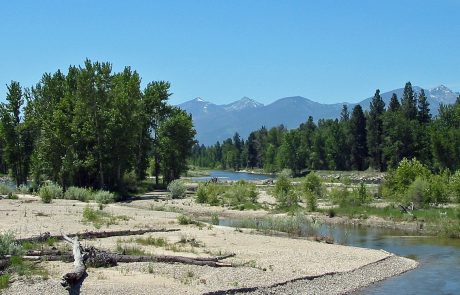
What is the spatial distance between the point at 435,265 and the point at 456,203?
2627cm

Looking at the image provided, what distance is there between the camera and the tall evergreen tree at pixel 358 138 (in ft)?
461

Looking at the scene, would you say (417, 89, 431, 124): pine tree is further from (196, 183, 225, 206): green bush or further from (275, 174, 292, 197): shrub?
(196, 183, 225, 206): green bush

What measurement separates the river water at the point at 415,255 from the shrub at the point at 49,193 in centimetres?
1871

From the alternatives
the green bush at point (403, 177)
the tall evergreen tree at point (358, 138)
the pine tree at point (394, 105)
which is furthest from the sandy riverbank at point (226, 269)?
the tall evergreen tree at point (358, 138)

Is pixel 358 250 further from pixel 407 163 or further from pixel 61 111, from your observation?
pixel 61 111

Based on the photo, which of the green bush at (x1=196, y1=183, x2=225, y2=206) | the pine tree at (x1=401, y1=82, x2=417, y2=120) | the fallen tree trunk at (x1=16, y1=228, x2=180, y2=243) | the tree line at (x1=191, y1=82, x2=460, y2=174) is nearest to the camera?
the fallen tree trunk at (x1=16, y1=228, x2=180, y2=243)

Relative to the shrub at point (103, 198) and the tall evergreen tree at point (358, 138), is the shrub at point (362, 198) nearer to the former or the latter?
the shrub at point (103, 198)

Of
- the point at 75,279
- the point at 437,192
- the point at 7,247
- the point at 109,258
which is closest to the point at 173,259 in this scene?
the point at 109,258

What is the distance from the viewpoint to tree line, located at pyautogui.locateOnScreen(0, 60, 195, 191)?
71.1m

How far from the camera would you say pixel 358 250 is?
33.3 m

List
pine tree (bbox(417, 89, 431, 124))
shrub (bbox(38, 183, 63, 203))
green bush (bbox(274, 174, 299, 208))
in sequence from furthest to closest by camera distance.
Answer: pine tree (bbox(417, 89, 431, 124))
green bush (bbox(274, 174, 299, 208))
shrub (bbox(38, 183, 63, 203))

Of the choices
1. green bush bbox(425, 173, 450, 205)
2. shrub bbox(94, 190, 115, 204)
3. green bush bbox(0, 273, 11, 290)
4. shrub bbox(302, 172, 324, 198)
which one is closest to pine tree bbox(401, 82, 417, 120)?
shrub bbox(302, 172, 324, 198)

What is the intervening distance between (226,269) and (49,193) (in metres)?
37.7

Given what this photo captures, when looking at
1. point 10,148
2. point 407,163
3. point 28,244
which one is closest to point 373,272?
point 28,244
